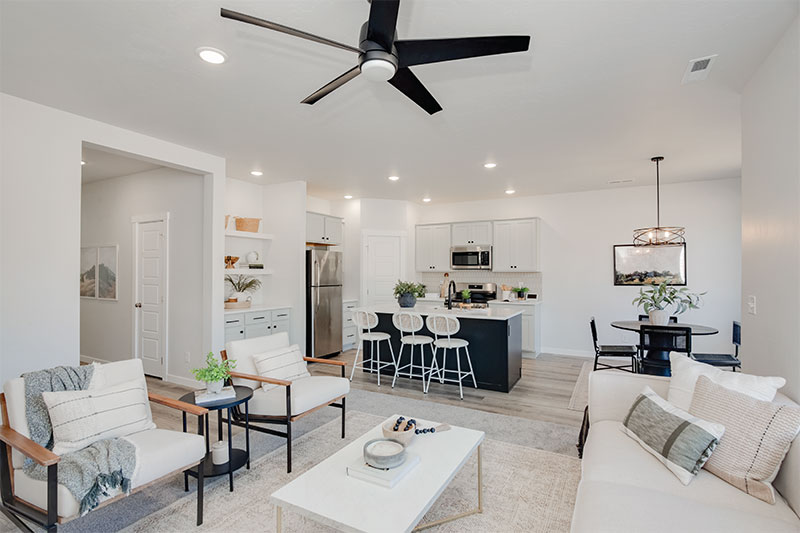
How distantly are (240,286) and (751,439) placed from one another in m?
5.79

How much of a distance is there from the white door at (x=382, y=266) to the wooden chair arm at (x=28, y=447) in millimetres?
5601

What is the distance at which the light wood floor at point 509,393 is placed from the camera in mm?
4023

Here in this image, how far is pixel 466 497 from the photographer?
2.55 m

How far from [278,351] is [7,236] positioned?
2.23m

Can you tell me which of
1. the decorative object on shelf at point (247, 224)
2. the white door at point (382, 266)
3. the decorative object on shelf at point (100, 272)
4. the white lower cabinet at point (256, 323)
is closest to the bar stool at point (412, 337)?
the white lower cabinet at point (256, 323)

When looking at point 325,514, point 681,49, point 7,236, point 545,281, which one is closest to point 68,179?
point 7,236

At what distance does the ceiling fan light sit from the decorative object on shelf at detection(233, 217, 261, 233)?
4.49m

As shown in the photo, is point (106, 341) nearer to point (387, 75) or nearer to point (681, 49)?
point (387, 75)

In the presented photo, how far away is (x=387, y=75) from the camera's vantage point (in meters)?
1.94

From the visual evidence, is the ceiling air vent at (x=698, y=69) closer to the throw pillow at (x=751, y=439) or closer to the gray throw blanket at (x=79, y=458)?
the throw pillow at (x=751, y=439)

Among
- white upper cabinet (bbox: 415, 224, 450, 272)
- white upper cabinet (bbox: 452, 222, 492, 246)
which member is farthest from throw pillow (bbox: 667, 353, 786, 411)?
white upper cabinet (bbox: 415, 224, 450, 272)

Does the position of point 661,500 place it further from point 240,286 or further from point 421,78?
point 240,286

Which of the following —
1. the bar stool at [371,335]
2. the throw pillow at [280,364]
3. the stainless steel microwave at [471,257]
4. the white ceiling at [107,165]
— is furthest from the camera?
the stainless steel microwave at [471,257]

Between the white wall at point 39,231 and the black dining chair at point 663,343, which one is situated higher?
the white wall at point 39,231
